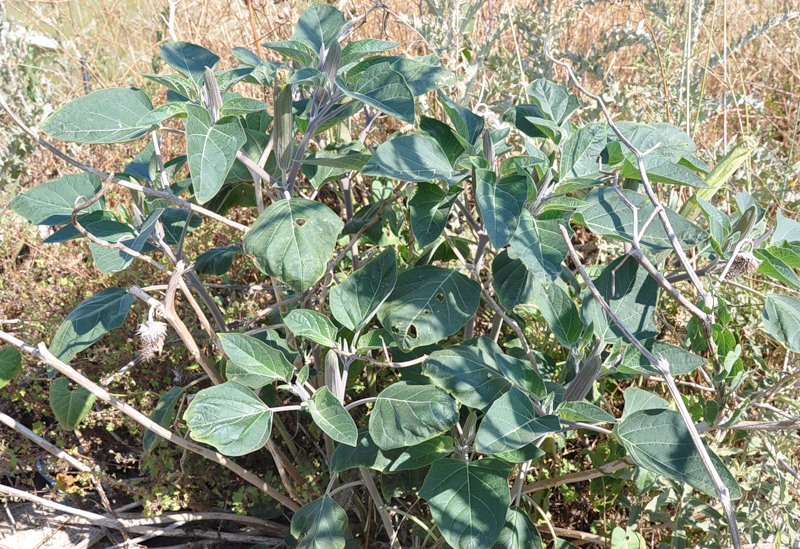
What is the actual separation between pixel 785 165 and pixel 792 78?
47.4 inches

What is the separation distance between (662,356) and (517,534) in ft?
1.37

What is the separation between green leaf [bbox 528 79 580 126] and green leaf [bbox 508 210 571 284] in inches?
9.1

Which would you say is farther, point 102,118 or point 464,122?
point 464,122

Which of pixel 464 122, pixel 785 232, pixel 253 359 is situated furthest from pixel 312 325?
pixel 785 232

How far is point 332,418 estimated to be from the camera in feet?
3.45

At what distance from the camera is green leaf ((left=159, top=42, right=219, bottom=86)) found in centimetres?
114

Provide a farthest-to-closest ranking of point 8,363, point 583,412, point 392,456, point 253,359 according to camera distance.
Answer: point 8,363, point 392,456, point 253,359, point 583,412

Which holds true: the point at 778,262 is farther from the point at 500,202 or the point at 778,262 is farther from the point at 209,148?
the point at 209,148

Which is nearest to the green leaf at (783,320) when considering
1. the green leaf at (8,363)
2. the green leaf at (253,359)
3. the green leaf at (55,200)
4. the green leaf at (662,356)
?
the green leaf at (662,356)

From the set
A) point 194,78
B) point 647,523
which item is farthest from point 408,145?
point 647,523

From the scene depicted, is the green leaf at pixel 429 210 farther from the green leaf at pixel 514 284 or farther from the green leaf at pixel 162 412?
the green leaf at pixel 162 412

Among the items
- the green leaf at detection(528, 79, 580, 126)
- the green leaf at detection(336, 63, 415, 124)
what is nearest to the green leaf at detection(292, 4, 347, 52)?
the green leaf at detection(336, 63, 415, 124)

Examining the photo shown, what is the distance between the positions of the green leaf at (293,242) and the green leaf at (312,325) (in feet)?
0.21

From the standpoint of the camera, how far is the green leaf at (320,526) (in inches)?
46.6
